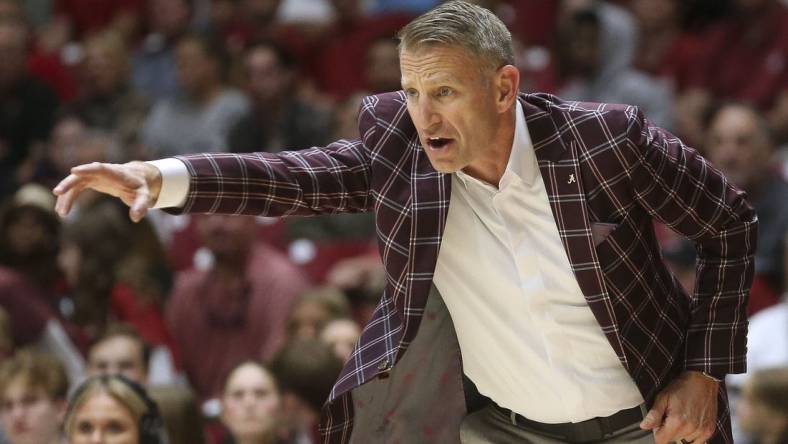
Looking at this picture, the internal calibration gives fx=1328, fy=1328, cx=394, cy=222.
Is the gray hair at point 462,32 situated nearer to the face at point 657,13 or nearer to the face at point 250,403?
the face at point 250,403

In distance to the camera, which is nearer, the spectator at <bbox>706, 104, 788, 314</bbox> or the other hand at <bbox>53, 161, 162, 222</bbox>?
the other hand at <bbox>53, 161, 162, 222</bbox>

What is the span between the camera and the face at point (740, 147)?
232 inches

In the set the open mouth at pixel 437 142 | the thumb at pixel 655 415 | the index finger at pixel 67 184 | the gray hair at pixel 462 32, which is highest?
the gray hair at pixel 462 32

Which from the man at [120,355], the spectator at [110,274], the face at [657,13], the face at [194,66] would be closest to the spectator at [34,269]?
the spectator at [110,274]

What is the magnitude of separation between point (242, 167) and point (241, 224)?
3.17 m

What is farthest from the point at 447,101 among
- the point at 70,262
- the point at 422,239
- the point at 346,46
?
the point at 346,46

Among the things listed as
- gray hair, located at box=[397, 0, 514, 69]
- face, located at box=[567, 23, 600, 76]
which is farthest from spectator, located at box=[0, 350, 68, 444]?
face, located at box=[567, 23, 600, 76]

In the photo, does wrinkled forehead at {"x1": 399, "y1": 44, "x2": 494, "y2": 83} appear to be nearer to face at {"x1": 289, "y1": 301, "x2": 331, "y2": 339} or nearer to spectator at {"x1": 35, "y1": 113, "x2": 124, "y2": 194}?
face at {"x1": 289, "y1": 301, "x2": 331, "y2": 339}

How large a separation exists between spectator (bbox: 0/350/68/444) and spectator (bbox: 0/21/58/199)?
8.93 ft

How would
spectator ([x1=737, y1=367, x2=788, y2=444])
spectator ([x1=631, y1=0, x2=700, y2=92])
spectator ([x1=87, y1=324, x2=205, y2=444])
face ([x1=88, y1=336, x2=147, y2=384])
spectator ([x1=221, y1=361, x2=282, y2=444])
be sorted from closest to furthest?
1. spectator ([x1=737, y1=367, x2=788, y2=444])
2. spectator ([x1=87, y1=324, x2=205, y2=444])
3. spectator ([x1=221, y1=361, x2=282, y2=444])
4. face ([x1=88, y1=336, x2=147, y2=384])
5. spectator ([x1=631, y1=0, x2=700, y2=92])

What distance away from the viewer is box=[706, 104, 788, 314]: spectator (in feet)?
18.5

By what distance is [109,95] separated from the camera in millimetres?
7980

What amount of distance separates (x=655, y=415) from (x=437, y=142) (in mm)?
733

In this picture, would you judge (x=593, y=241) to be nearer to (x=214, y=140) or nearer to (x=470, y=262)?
(x=470, y=262)
